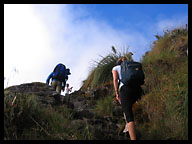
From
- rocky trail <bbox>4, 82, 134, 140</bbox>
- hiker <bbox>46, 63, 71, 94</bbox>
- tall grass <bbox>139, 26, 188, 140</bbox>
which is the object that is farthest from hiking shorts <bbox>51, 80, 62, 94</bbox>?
tall grass <bbox>139, 26, 188, 140</bbox>

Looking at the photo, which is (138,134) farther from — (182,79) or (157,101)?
(182,79)

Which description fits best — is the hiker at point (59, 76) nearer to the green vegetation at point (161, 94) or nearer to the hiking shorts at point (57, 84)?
the hiking shorts at point (57, 84)

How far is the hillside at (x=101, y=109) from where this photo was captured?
4234 mm

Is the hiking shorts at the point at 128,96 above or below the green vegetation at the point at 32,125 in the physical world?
above

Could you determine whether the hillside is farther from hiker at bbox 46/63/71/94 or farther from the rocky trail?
hiker at bbox 46/63/71/94

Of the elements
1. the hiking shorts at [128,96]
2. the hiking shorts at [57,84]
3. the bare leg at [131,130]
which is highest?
the hiking shorts at [57,84]

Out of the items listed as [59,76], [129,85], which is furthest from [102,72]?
[129,85]

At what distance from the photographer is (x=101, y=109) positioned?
734 centimetres

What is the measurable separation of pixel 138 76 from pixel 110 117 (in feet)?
8.29

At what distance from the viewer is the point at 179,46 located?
11609mm

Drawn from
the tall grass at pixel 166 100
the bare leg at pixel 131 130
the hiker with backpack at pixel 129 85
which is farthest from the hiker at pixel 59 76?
the bare leg at pixel 131 130

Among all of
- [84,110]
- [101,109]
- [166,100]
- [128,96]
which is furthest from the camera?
[101,109]

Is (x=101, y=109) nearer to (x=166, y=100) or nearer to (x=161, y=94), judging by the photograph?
(x=161, y=94)

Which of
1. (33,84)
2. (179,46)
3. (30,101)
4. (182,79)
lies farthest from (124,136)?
(179,46)
